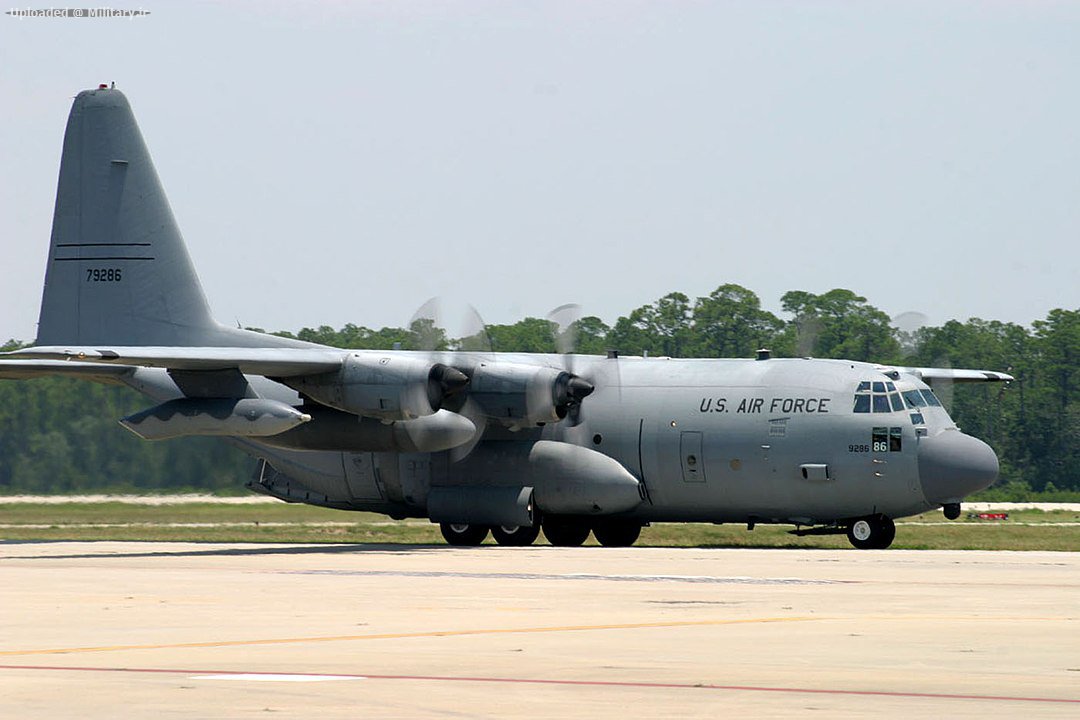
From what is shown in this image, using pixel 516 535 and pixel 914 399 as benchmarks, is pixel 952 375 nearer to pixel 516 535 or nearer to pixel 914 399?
pixel 914 399

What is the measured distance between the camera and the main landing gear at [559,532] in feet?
112

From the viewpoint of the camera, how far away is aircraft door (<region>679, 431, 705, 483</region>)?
32.5m

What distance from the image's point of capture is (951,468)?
101 feet

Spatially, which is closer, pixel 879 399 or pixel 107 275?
pixel 879 399

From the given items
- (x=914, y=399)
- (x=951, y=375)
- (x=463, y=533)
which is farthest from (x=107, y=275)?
(x=951, y=375)

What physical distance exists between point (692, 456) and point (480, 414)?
4080 mm

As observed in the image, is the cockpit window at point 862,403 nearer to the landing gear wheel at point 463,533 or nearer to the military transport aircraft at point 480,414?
the military transport aircraft at point 480,414

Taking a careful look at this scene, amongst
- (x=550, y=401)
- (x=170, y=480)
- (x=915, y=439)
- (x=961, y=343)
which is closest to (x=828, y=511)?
(x=915, y=439)

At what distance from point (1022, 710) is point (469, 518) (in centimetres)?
2377

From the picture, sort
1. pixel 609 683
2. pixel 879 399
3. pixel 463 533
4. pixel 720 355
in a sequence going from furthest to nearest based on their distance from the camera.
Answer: pixel 720 355 → pixel 463 533 → pixel 879 399 → pixel 609 683

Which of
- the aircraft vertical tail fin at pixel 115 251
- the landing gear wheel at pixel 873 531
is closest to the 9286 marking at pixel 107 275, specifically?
the aircraft vertical tail fin at pixel 115 251

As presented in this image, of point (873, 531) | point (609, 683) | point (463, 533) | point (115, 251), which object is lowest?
point (463, 533)

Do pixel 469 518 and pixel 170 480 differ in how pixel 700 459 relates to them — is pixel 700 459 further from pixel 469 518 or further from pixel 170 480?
pixel 170 480

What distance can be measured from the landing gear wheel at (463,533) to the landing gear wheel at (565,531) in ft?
4.77
